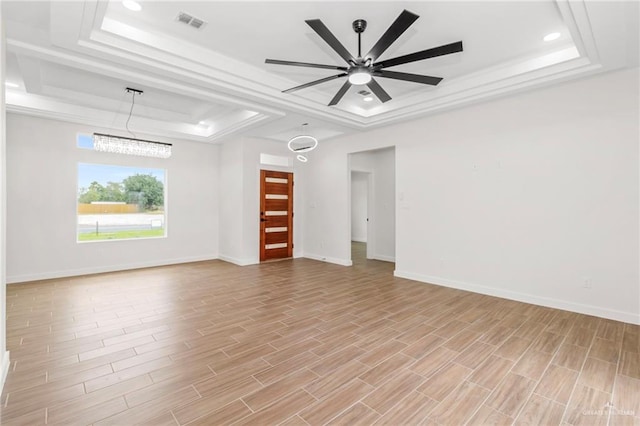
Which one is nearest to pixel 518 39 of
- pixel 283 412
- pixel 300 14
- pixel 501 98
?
pixel 501 98

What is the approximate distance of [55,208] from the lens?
5.62m

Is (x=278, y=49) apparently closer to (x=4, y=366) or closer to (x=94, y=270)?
(x=4, y=366)

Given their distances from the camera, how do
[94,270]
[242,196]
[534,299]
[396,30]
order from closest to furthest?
[396,30] → [534,299] → [94,270] → [242,196]

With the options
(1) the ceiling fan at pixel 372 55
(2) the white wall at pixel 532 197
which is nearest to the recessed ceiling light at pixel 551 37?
(2) the white wall at pixel 532 197

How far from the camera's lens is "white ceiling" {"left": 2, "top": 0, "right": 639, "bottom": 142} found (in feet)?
9.39

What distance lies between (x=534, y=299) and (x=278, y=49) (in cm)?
482

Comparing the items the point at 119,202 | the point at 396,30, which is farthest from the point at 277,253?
the point at 396,30

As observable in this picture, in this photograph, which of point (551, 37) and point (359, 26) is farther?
point (551, 37)

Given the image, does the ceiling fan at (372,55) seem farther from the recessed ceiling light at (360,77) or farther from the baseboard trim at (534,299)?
the baseboard trim at (534,299)

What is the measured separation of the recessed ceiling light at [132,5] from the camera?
2828 millimetres

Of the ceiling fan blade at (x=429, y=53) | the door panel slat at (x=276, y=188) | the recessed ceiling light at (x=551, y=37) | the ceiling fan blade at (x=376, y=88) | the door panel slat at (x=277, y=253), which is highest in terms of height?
the recessed ceiling light at (x=551, y=37)

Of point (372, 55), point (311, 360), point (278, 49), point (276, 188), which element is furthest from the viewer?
point (276, 188)

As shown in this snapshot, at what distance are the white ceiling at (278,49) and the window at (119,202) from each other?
1.35 metres

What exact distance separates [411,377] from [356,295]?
2247 millimetres
